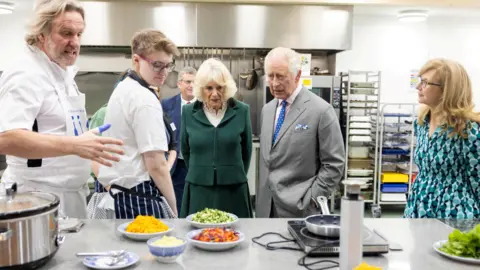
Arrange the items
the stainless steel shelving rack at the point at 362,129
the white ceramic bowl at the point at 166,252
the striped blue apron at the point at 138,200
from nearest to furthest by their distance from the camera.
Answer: the white ceramic bowl at the point at 166,252, the striped blue apron at the point at 138,200, the stainless steel shelving rack at the point at 362,129

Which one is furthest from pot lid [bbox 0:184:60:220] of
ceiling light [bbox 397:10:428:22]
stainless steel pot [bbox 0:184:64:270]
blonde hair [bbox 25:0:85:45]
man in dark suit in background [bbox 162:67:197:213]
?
A: ceiling light [bbox 397:10:428:22]

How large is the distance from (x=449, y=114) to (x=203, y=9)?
3.34 m

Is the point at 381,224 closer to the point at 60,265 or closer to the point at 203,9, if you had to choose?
the point at 60,265

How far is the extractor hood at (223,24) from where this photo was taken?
477 cm

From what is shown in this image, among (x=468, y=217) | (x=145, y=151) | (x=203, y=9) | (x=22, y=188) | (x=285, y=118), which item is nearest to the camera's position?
(x=22, y=188)

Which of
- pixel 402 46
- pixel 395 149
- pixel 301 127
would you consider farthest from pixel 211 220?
pixel 402 46

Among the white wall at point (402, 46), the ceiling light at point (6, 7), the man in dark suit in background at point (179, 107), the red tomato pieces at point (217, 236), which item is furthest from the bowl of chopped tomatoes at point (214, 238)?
the white wall at point (402, 46)

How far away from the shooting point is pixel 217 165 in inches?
101

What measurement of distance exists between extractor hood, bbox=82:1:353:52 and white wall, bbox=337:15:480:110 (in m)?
0.67

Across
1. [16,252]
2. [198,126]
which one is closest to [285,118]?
[198,126]

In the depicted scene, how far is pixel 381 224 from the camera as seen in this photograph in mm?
1946

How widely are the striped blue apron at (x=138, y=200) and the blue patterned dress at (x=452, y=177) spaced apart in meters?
1.37

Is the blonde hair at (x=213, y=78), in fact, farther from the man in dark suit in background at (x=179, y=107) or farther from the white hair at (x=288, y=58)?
the man in dark suit in background at (x=179, y=107)

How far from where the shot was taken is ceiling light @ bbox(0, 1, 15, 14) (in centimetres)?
472
